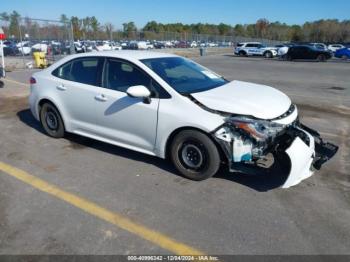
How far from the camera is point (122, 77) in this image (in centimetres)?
485

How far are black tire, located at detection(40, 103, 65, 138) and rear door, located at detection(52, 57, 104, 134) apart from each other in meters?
0.33

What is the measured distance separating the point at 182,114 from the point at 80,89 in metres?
1.92

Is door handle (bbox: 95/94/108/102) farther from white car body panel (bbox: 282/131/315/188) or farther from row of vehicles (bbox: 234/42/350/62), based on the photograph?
row of vehicles (bbox: 234/42/350/62)

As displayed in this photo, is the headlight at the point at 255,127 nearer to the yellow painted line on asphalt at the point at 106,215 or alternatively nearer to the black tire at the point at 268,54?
the yellow painted line on asphalt at the point at 106,215

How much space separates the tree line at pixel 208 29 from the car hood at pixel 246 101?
58.7 ft

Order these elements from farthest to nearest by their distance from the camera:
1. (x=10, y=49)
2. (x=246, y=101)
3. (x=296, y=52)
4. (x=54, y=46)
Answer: (x=296, y=52)
(x=10, y=49)
(x=54, y=46)
(x=246, y=101)

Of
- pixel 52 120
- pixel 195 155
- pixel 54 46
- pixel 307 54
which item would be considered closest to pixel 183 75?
pixel 195 155

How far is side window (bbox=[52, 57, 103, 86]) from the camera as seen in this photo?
16.7 feet

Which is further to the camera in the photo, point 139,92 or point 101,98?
point 101,98

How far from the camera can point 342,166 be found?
477 centimetres

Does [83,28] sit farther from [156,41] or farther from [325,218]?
[325,218]

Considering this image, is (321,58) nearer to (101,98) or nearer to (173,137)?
(101,98)

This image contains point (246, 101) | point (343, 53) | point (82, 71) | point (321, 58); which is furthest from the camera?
point (343, 53)

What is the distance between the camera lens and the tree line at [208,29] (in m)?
24.3
